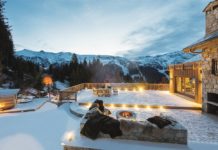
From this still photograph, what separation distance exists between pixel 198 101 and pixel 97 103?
6.14 metres

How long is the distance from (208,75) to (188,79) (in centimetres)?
445

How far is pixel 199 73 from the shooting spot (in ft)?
28.8

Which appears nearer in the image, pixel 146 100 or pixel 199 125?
pixel 199 125

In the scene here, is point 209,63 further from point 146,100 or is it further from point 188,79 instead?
point 188,79

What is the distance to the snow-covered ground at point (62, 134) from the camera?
355 cm

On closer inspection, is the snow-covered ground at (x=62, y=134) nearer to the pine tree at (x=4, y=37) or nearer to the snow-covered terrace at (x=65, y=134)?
the snow-covered terrace at (x=65, y=134)

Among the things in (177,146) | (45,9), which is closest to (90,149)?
(177,146)

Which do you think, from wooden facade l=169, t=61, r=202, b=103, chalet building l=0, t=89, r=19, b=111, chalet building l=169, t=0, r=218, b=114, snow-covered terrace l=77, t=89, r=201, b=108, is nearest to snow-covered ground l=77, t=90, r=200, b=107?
snow-covered terrace l=77, t=89, r=201, b=108

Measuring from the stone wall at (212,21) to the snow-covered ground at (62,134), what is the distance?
3.81 m

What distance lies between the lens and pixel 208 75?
7430 millimetres

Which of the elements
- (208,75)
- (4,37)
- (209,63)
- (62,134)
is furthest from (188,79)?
(4,37)

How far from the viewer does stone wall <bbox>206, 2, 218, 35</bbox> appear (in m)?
7.04

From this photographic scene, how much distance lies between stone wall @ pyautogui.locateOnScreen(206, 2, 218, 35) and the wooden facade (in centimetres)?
191

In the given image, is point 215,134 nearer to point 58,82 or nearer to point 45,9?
point 45,9
